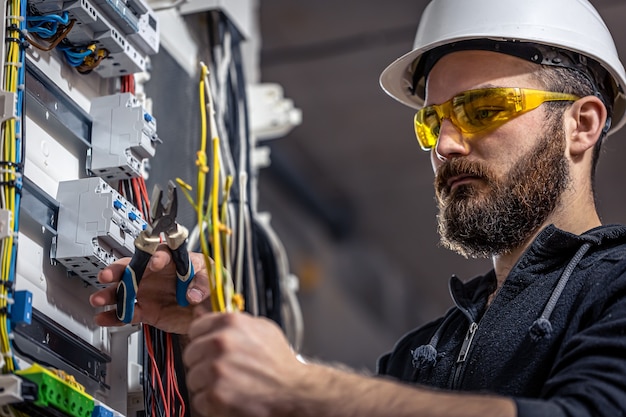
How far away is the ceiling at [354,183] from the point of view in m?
5.38

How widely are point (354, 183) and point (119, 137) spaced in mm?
4960

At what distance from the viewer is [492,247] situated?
7.03ft

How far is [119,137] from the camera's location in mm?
2076

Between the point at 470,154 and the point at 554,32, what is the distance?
33 cm

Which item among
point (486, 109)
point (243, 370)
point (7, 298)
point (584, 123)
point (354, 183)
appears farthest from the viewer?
point (354, 183)

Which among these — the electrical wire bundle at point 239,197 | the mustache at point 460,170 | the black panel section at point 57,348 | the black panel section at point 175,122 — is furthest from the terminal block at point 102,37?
the mustache at point 460,170

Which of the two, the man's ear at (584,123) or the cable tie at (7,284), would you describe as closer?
the cable tie at (7,284)

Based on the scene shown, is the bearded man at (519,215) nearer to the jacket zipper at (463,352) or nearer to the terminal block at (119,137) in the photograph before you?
the jacket zipper at (463,352)

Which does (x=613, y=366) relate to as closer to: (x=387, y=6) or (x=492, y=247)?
(x=492, y=247)

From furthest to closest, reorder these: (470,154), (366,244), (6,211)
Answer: (366,244)
(470,154)
(6,211)

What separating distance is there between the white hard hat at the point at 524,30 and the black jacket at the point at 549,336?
0.44m

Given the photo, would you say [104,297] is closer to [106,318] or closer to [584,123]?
[106,318]

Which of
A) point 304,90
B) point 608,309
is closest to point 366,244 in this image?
point 304,90

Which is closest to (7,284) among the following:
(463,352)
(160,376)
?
(160,376)
